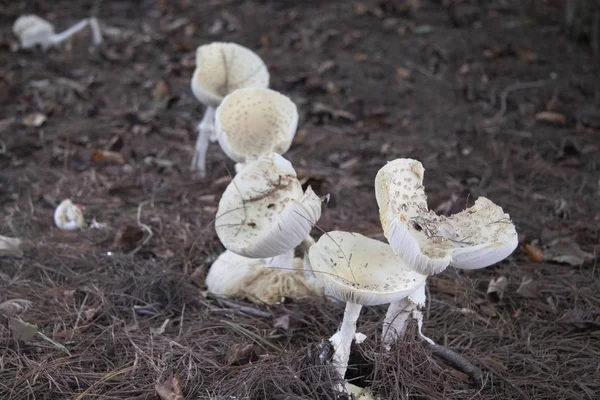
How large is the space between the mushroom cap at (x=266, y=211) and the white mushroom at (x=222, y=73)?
1.26 m

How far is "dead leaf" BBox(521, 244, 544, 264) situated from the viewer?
3.61 meters

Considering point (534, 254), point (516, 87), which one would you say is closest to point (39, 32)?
point (516, 87)

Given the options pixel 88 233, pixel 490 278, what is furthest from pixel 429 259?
pixel 88 233

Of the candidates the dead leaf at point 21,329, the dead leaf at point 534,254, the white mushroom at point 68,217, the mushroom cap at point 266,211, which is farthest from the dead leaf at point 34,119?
the dead leaf at point 534,254

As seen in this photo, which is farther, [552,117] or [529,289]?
[552,117]

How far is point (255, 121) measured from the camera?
3438 millimetres

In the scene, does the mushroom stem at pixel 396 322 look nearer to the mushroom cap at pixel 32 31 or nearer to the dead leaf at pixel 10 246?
the dead leaf at pixel 10 246

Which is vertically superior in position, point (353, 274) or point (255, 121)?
point (353, 274)

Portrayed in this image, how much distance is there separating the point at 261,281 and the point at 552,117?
349 centimetres

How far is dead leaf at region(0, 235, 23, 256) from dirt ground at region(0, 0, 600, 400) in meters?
0.06

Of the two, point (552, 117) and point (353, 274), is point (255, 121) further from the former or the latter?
point (552, 117)

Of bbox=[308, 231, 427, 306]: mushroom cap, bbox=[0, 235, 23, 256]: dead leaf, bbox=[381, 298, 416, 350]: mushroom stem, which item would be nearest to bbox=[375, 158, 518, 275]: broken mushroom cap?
bbox=[308, 231, 427, 306]: mushroom cap

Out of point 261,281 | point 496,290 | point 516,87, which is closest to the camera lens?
point 261,281

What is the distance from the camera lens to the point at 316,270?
2287 millimetres
